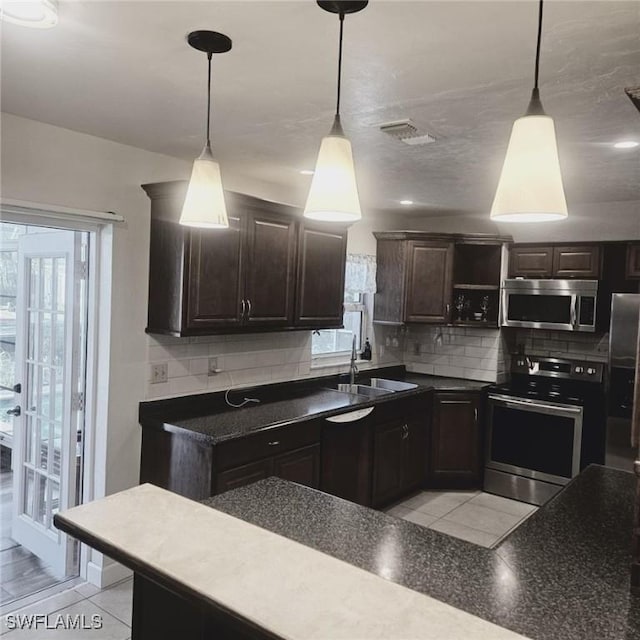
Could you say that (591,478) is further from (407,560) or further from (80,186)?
(80,186)

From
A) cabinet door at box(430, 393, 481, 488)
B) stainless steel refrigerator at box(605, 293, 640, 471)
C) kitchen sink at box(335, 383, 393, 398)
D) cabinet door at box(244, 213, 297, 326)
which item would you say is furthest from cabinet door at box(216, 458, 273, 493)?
stainless steel refrigerator at box(605, 293, 640, 471)

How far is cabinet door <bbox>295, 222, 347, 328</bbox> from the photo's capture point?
3.80 metres

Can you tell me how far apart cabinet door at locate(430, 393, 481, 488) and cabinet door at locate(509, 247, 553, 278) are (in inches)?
46.0

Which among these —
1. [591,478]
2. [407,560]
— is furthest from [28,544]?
[591,478]

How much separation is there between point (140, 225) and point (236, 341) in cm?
102

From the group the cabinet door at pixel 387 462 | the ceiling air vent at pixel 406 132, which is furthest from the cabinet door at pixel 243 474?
the ceiling air vent at pixel 406 132

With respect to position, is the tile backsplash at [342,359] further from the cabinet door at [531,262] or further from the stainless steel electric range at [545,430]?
the cabinet door at [531,262]

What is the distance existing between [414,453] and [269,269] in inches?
81.8

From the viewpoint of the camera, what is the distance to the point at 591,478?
2.34m

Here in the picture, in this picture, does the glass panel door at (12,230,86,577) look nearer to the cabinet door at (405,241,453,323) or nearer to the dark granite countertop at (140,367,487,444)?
the dark granite countertop at (140,367,487,444)

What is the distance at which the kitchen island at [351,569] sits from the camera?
114 centimetres

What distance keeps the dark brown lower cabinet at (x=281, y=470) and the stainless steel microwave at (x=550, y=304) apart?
237 centimetres

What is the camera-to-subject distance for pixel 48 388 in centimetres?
335

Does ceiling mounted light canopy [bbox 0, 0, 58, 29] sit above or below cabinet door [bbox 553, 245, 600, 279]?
above
